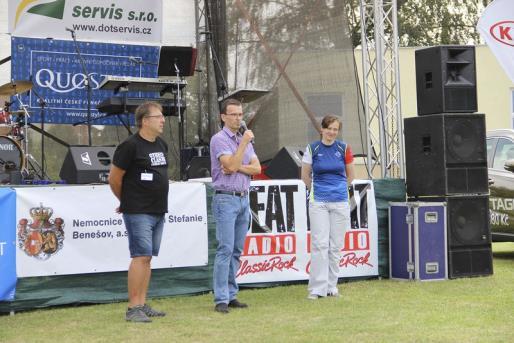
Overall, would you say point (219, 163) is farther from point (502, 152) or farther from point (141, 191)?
point (502, 152)

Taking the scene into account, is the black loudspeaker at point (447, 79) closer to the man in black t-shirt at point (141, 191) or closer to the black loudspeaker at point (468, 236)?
the black loudspeaker at point (468, 236)

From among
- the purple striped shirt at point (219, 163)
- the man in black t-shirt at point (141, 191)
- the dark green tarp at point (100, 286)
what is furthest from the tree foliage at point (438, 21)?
the man in black t-shirt at point (141, 191)

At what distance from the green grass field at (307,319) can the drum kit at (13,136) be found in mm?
3006

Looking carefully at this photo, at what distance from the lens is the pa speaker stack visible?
823 centimetres

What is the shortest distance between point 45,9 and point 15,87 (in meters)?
1.47

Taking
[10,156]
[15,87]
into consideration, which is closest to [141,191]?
[10,156]

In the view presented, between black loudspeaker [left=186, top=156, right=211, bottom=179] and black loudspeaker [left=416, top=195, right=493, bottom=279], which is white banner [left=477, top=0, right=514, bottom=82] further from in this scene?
black loudspeaker [left=186, top=156, right=211, bottom=179]

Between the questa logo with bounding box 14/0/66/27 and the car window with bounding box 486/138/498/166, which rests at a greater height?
the questa logo with bounding box 14/0/66/27

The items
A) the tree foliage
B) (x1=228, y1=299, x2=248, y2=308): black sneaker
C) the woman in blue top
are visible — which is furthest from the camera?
the tree foliage

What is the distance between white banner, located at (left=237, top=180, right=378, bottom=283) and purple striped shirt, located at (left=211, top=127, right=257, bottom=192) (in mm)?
1352

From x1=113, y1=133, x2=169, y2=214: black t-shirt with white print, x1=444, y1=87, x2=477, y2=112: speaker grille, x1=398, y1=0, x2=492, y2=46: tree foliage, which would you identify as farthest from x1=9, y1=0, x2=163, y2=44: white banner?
x1=398, y1=0, x2=492, y2=46: tree foliage

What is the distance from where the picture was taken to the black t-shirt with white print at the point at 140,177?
589 centimetres

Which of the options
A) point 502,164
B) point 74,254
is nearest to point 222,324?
point 74,254

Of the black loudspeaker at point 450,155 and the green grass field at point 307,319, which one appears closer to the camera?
the green grass field at point 307,319
